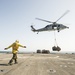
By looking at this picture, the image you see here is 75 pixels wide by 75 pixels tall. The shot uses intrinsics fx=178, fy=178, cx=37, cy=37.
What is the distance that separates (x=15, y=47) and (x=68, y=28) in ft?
112

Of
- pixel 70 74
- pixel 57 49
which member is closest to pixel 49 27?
pixel 57 49

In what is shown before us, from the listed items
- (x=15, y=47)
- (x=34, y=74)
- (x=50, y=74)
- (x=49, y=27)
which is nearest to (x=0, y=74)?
(x=34, y=74)

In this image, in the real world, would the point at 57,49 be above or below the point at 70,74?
above

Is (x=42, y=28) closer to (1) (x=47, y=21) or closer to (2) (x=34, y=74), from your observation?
(1) (x=47, y=21)

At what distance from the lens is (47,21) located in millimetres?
54719

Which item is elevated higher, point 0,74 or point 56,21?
point 56,21

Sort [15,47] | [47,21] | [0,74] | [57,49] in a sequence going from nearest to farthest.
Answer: [0,74]
[15,47]
[57,49]
[47,21]

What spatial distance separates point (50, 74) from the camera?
416 inches

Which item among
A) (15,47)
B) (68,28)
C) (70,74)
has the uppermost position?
(68,28)

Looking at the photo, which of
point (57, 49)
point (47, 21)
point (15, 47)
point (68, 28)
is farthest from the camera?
point (47, 21)

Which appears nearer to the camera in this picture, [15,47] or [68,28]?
[15,47]

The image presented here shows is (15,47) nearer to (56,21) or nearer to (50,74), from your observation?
(50,74)

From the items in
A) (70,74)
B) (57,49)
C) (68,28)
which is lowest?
(70,74)

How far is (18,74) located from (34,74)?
919mm
